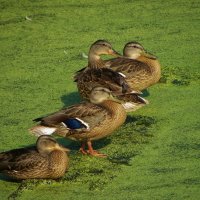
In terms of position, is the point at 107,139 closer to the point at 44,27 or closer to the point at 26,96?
the point at 26,96

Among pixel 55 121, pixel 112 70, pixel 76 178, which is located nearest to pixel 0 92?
pixel 112 70

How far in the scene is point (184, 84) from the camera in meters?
8.55

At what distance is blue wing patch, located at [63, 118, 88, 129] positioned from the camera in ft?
22.1

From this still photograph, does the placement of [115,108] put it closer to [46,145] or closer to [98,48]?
[46,145]

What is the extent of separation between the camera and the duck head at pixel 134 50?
28.4ft

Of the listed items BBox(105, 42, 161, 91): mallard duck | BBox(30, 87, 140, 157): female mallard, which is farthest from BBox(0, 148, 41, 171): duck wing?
BBox(105, 42, 161, 91): mallard duck

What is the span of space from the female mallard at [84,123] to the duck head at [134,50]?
70.6 inches

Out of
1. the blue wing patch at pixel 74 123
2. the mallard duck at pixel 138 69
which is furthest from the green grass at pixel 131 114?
the blue wing patch at pixel 74 123

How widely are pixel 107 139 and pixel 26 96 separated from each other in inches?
54.7

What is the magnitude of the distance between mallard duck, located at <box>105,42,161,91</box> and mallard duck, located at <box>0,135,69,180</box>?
1.99 metres

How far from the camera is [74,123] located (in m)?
6.77

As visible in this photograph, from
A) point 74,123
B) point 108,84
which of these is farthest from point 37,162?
point 108,84

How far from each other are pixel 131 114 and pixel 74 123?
4.32 ft

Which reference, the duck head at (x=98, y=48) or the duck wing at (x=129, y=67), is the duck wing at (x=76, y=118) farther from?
the duck head at (x=98, y=48)
